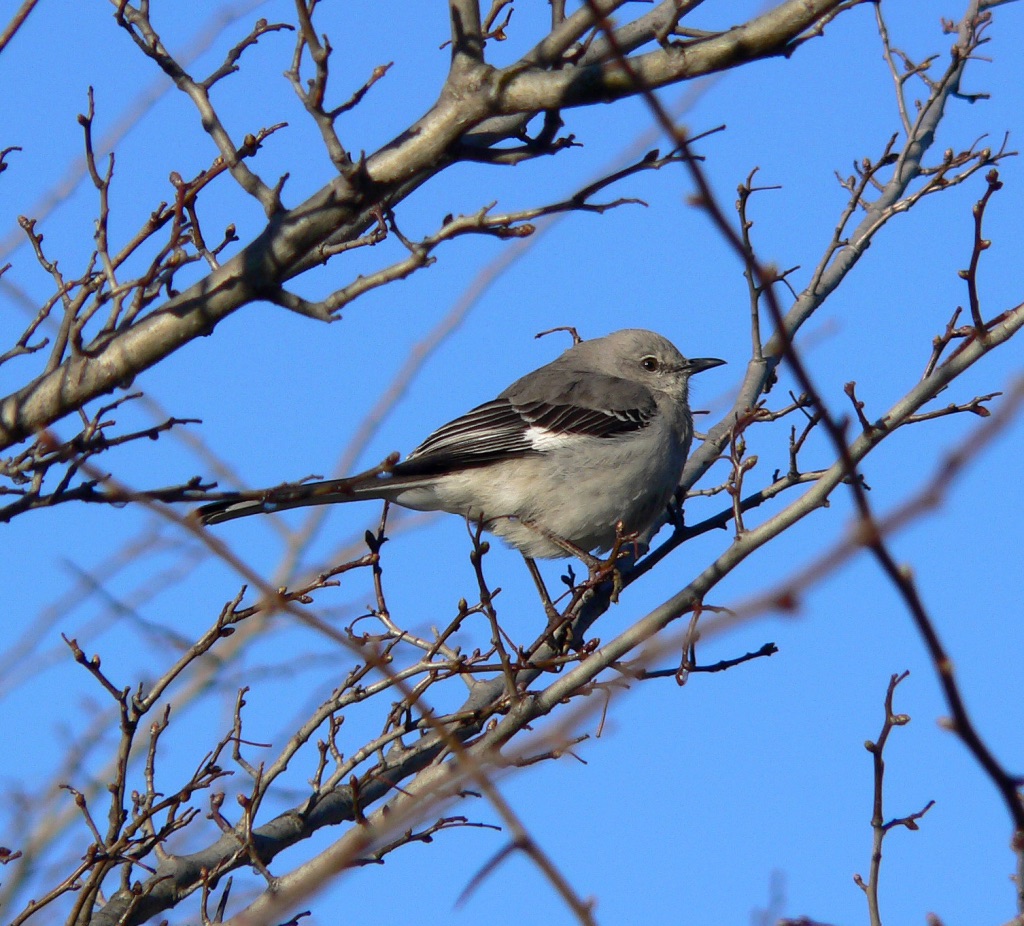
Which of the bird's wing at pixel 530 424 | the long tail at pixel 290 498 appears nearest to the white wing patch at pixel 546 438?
the bird's wing at pixel 530 424

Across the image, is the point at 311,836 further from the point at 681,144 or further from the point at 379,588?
the point at 681,144

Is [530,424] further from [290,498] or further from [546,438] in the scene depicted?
[290,498]

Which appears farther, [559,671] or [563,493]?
[563,493]

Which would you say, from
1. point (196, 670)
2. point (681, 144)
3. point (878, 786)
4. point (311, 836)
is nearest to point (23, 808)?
point (196, 670)

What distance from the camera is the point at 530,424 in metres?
7.55

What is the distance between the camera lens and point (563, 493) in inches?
284

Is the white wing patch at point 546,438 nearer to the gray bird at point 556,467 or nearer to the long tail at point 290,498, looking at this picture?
the gray bird at point 556,467

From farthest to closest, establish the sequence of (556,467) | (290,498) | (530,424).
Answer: (530,424) → (556,467) → (290,498)

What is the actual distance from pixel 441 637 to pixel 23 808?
2.98 m

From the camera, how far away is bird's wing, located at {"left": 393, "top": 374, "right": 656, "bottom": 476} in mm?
7254

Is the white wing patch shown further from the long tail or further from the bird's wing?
the long tail

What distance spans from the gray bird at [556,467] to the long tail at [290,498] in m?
0.57

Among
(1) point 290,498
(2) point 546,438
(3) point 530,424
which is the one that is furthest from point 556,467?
(1) point 290,498

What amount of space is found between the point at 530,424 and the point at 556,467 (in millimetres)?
391
